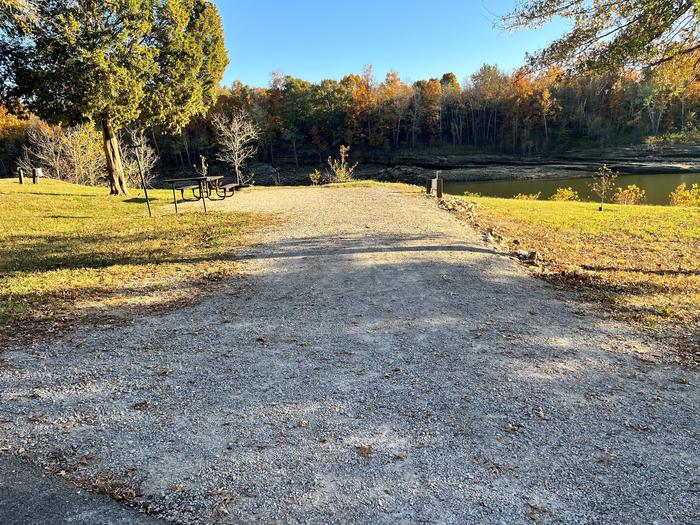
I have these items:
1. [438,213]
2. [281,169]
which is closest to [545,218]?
[438,213]

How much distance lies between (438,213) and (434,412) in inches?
390

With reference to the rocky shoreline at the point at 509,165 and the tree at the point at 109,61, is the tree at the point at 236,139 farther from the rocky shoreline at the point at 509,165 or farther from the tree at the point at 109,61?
the rocky shoreline at the point at 509,165

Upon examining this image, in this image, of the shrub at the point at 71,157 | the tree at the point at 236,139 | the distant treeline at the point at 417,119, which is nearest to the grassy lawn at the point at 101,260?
the tree at the point at 236,139

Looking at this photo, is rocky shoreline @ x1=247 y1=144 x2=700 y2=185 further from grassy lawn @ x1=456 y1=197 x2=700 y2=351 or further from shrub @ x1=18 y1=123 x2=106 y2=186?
grassy lawn @ x1=456 y1=197 x2=700 y2=351

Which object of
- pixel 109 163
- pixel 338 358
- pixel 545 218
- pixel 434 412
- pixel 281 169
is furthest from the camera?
pixel 281 169

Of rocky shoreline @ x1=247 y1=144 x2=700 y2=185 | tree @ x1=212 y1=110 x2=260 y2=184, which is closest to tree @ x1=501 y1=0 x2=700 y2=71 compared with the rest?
tree @ x1=212 y1=110 x2=260 y2=184

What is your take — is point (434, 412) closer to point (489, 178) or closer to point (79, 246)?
point (79, 246)

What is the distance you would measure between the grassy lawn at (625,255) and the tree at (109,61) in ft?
44.4

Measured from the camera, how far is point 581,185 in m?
38.4

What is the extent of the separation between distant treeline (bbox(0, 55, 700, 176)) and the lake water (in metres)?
18.2

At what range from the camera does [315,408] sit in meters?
3.35

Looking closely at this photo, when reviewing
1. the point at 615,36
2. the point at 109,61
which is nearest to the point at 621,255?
the point at 615,36

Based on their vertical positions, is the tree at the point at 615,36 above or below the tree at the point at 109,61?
below

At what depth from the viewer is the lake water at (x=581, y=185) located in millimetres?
32722
